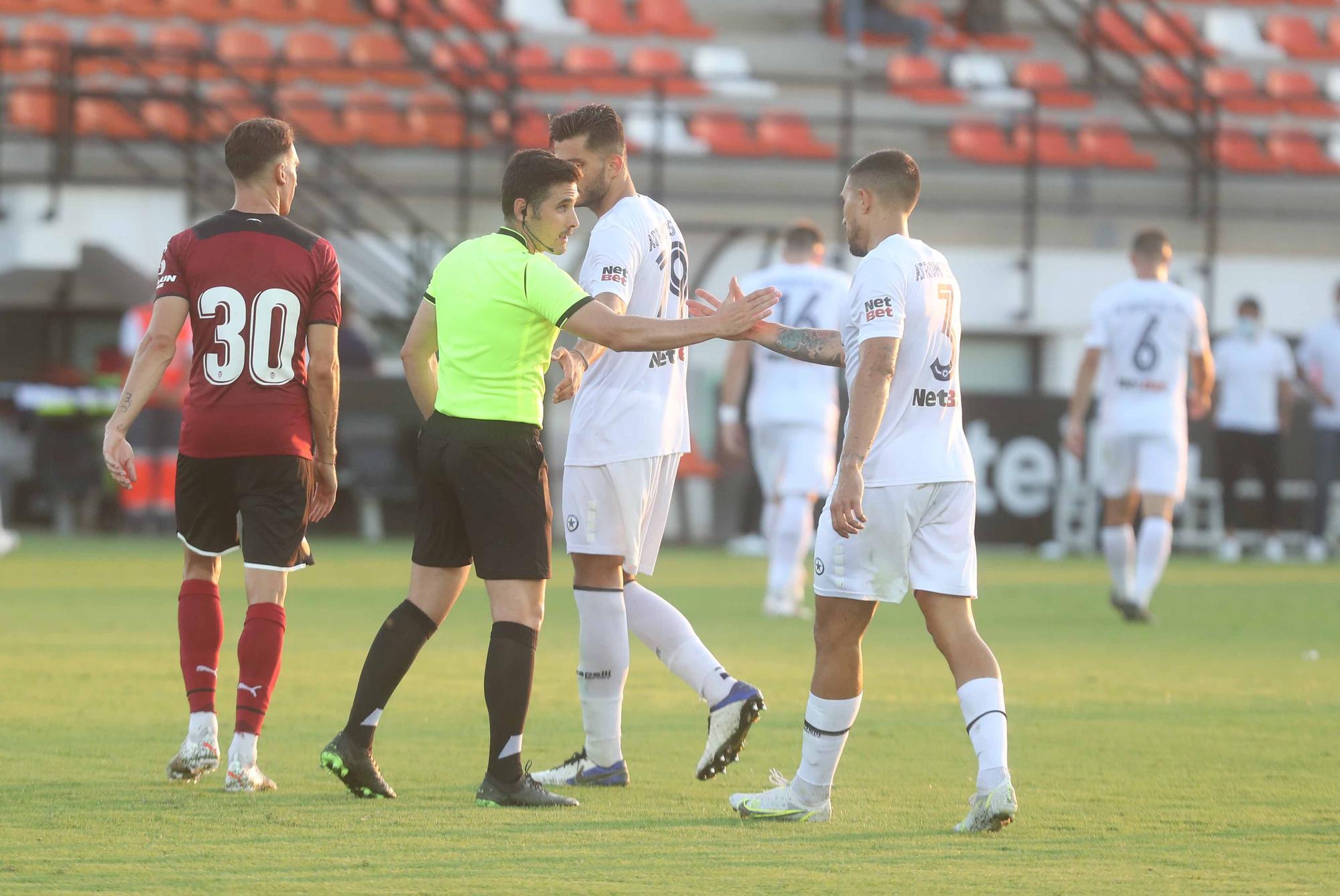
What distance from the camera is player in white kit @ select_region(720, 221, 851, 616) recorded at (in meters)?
11.4

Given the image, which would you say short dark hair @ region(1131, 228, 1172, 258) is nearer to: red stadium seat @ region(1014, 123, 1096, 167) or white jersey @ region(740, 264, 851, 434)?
white jersey @ region(740, 264, 851, 434)

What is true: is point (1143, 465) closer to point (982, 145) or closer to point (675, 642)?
point (675, 642)

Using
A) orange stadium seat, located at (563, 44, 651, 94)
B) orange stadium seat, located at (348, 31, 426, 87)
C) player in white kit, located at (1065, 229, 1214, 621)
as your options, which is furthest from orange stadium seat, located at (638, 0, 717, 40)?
player in white kit, located at (1065, 229, 1214, 621)

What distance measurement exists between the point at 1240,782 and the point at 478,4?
17.9m

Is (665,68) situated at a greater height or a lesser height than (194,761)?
greater

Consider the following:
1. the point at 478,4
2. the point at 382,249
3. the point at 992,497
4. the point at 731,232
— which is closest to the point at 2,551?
the point at 382,249

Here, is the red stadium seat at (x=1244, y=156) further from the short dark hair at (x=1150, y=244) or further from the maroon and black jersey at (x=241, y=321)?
the maroon and black jersey at (x=241, y=321)

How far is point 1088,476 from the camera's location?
695 inches

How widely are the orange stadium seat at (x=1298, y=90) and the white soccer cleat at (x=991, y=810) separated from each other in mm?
19114

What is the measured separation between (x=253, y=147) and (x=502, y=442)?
1145 mm

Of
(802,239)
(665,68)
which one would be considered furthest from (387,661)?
(665,68)

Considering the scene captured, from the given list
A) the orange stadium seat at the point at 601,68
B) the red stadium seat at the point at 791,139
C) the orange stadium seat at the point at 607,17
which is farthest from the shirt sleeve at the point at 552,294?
the orange stadium seat at the point at 607,17

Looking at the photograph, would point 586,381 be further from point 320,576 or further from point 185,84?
point 185,84

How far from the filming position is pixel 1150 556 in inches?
446
